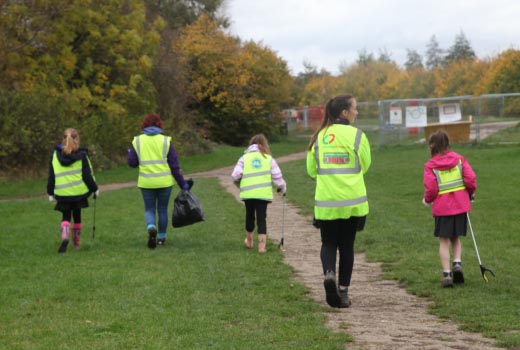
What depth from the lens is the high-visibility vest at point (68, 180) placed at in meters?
12.3

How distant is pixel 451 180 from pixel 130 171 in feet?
76.5

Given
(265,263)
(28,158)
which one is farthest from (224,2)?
(265,263)

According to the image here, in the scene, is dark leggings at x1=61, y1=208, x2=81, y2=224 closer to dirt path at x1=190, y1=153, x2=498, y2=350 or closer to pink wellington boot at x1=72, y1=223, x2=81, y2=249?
pink wellington boot at x1=72, y1=223, x2=81, y2=249

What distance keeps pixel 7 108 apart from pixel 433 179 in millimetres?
21321

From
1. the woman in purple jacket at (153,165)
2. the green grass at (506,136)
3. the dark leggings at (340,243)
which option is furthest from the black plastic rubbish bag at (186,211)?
the green grass at (506,136)

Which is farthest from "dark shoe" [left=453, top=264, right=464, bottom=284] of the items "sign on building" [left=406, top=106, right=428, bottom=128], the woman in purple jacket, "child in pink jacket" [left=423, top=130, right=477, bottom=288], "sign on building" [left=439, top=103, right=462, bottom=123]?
"sign on building" [left=406, top=106, right=428, bottom=128]

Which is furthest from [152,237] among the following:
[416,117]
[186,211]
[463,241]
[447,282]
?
[416,117]

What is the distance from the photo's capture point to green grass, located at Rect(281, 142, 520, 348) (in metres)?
7.61

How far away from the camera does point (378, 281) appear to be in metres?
9.68

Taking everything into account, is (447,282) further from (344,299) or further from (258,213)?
(258,213)

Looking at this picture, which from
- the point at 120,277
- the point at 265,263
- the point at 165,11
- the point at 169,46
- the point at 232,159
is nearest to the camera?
the point at 120,277

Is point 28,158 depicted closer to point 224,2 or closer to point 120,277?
point 120,277

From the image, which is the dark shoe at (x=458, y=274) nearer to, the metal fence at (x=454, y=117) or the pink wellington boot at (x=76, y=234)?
the pink wellington boot at (x=76, y=234)

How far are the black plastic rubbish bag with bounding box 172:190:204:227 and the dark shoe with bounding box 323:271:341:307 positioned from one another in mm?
4798
